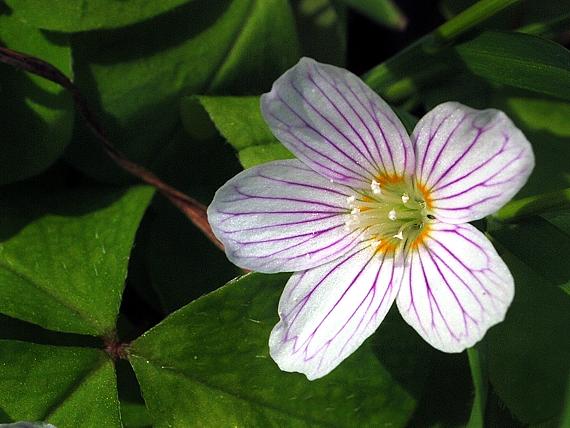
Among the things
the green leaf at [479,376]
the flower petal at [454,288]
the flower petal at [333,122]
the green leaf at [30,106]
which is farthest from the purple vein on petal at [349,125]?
the green leaf at [30,106]

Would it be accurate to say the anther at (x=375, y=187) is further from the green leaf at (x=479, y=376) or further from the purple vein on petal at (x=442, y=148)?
the green leaf at (x=479, y=376)

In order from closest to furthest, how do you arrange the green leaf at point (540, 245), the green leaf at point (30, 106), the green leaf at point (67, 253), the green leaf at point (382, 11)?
the green leaf at point (540, 245), the green leaf at point (67, 253), the green leaf at point (30, 106), the green leaf at point (382, 11)

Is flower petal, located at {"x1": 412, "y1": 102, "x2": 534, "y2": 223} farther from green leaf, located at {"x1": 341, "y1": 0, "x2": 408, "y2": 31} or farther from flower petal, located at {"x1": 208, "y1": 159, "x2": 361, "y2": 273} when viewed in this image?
green leaf, located at {"x1": 341, "y1": 0, "x2": 408, "y2": 31}

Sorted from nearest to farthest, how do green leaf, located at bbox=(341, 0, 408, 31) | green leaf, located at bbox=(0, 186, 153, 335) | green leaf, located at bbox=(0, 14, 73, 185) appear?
green leaf, located at bbox=(0, 186, 153, 335) < green leaf, located at bbox=(0, 14, 73, 185) < green leaf, located at bbox=(341, 0, 408, 31)

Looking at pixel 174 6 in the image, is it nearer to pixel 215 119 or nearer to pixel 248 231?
pixel 215 119

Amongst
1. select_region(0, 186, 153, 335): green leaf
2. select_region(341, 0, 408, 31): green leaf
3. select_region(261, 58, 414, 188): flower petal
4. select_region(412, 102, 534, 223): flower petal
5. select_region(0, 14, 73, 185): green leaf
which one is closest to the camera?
select_region(412, 102, 534, 223): flower petal

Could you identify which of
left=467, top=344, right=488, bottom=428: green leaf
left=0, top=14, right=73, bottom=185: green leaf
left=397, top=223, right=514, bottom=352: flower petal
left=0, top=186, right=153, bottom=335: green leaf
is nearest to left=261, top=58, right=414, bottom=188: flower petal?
left=397, top=223, right=514, bottom=352: flower petal
